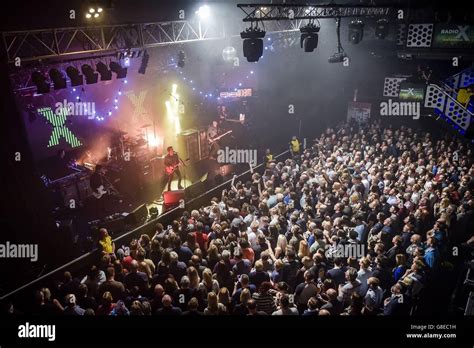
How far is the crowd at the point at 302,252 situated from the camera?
14.8 ft

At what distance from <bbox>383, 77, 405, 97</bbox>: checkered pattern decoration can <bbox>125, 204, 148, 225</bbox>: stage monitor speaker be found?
10.9m

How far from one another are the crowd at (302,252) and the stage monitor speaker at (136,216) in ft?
4.88

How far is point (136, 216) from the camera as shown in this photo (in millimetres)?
8148

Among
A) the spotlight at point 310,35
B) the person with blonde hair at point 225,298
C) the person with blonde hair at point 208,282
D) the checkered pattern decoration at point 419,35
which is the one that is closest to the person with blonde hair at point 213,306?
the person with blonde hair at point 225,298

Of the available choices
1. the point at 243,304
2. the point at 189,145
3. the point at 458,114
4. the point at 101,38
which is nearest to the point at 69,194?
the point at 101,38

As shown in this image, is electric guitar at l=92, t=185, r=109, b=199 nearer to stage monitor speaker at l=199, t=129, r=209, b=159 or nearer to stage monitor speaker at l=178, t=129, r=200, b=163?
stage monitor speaker at l=178, t=129, r=200, b=163

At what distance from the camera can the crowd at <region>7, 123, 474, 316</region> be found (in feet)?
14.8

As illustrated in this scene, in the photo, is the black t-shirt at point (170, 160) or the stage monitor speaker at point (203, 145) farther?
the stage monitor speaker at point (203, 145)

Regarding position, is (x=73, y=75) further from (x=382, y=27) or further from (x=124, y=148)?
(x=382, y=27)

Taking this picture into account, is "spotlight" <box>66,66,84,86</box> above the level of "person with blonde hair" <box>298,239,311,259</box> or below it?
above

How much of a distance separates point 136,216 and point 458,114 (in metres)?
10.4

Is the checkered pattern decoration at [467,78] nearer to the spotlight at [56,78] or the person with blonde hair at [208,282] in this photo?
the person with blonde hair at [208,282]

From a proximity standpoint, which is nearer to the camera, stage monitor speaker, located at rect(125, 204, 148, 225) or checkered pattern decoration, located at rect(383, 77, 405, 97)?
stage monitor speaker, located at rect(125, 204, 148, 225)

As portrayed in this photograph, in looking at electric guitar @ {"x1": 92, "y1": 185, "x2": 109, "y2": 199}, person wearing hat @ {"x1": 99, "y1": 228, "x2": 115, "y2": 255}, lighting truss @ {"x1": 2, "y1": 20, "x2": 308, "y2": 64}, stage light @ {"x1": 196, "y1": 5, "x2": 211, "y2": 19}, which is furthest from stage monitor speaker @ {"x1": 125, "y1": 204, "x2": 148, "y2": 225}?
stage light @ {"x1": 196, "y1": 5, "x2": 211, "y2": 19}
